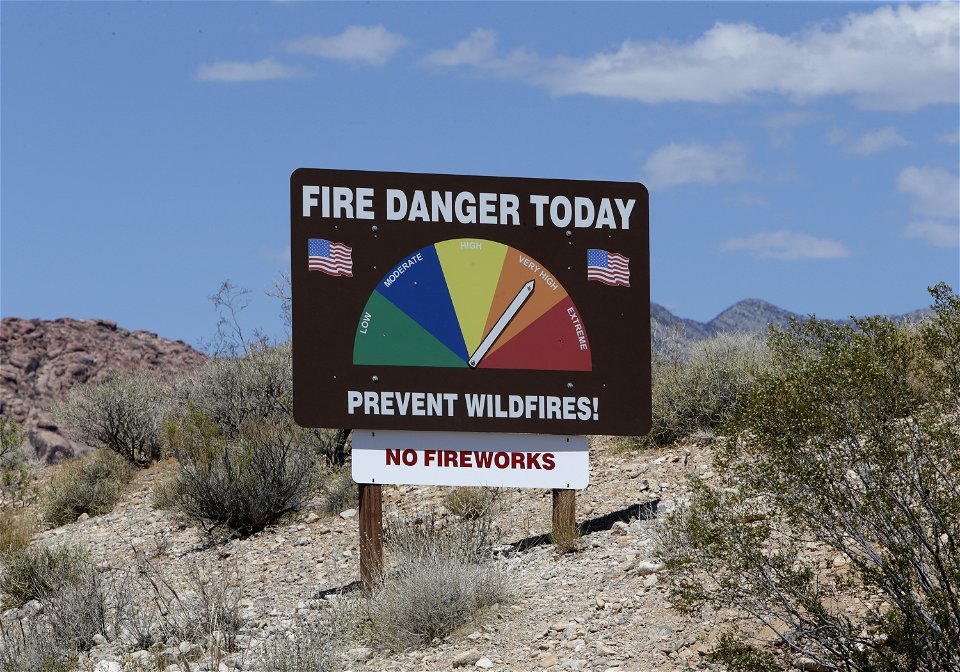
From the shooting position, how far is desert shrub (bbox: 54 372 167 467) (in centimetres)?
1862

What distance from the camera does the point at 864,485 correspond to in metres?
6.51

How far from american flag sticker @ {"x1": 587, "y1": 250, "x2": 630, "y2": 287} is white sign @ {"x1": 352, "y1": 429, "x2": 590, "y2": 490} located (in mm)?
1504

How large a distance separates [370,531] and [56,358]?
142ft

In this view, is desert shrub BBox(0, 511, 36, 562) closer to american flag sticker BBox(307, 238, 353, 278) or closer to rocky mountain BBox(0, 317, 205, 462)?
american flag sticker BBox(307, 238, 353, 278)

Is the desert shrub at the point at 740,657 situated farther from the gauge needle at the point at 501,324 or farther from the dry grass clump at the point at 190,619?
the gauge needle at the point at 501,324

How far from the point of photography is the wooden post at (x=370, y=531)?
32.2ft

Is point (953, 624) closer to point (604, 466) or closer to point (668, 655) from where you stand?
point (668, 655)

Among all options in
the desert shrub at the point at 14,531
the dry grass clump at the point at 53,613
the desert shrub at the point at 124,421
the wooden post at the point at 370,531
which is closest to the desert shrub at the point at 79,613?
the dry grass clump at the point at 53,613

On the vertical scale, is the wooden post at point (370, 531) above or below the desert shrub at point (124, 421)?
below

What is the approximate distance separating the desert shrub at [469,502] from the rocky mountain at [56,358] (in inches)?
1311

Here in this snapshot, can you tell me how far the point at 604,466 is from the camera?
1302 cm

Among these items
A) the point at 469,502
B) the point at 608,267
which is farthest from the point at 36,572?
the point at 608,267

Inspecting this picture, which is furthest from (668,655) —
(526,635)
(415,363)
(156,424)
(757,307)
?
(757,307)

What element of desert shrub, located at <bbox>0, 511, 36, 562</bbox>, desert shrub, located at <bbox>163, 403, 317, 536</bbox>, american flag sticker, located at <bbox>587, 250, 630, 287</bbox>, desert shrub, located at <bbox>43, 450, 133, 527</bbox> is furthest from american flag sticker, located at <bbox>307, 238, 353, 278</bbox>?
desert shrub, located at <bbox>43, 450, 133, 527</bbox>
